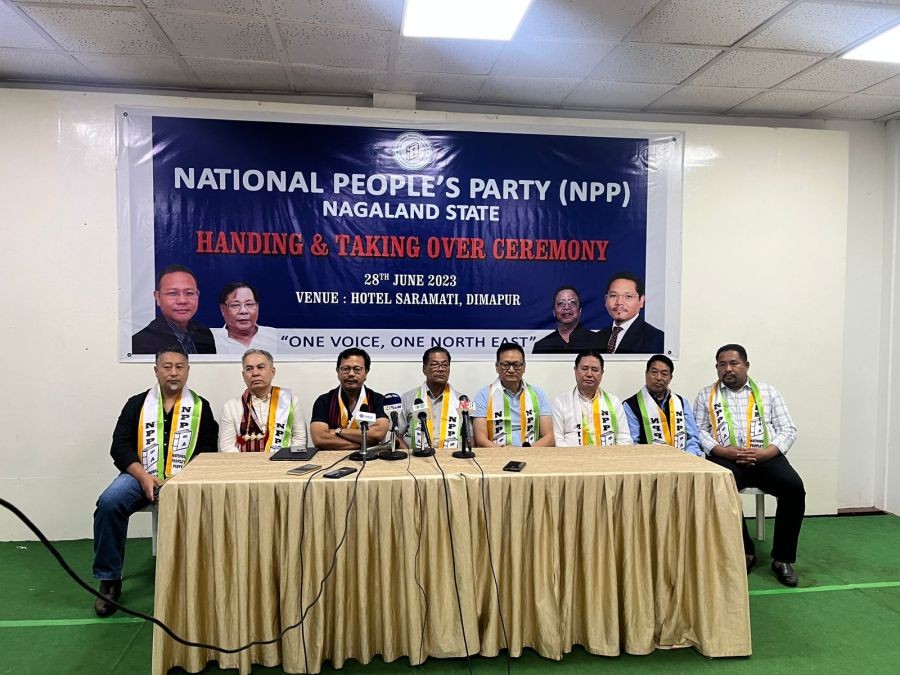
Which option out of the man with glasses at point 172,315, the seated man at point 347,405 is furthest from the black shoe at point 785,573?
the man with glasses at point 172,315

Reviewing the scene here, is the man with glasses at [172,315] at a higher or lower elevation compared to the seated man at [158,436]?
higher

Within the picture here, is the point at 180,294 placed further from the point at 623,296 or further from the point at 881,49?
the point at 881,49

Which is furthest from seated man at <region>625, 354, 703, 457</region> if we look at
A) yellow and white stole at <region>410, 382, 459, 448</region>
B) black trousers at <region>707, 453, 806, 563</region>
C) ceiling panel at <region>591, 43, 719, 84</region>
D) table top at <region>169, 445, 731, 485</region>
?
ceiling panel at <region>591, 43, 719, 84</region>

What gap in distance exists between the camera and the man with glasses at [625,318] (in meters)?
4.17

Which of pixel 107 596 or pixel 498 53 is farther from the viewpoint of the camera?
pixel 498 53

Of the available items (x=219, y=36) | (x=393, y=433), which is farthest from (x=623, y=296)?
(x=219, y=36)

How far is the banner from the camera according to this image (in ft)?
12.4

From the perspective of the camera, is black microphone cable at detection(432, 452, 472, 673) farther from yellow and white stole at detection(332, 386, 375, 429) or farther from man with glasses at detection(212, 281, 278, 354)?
man with glasses at detection(212, 281, 278, 354)

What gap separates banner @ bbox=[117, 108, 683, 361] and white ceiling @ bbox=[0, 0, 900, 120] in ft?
0.89

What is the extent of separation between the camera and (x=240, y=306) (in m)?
3.83

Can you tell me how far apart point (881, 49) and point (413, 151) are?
8.61 ft

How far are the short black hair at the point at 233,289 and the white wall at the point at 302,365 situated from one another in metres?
0.43

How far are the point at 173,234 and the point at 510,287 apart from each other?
2.16m

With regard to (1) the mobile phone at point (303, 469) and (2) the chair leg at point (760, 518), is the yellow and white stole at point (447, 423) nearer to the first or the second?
(1) the mobile phone at point (303, 469)
